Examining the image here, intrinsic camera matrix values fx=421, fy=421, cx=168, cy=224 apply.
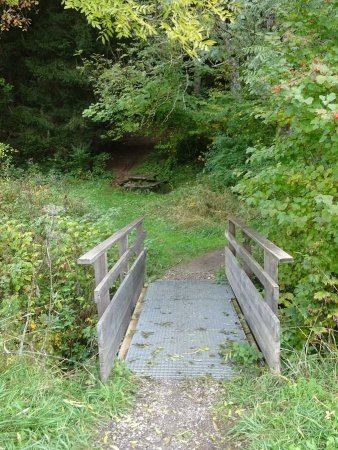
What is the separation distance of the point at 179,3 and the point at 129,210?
9551 mm

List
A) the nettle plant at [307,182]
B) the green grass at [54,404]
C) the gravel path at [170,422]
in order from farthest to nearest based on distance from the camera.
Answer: the nettle plant at [307,182]
the gravel path at [170,422]
the green grass at [54,404]

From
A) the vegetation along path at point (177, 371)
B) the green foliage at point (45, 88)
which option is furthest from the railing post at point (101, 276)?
the green foliage at point (45, 88)

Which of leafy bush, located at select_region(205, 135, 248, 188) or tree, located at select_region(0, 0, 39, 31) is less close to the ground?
tree, located at select_region(0, 0, 39, 31)

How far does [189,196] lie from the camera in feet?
39.1

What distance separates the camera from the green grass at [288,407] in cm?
252

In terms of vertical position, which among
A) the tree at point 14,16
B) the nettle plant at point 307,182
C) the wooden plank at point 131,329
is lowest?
the wooden plank at point 131,329

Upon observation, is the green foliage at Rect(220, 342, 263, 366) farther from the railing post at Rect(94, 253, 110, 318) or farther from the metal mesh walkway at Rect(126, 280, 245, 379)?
the railing post at Rect(94, 253, 110, 318)

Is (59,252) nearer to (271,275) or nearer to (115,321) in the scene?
(115,321)

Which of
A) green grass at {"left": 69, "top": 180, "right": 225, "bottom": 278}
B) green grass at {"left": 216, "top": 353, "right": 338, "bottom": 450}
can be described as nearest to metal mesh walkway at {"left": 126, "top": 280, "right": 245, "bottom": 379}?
green grass at {"left": 216, "top": 353, "right": 338, "bottom": 450}

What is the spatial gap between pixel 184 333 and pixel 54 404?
5.64ft

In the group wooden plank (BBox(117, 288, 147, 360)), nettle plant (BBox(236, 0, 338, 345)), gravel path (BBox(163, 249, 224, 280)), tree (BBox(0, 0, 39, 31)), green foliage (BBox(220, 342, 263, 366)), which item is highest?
tree (BBox(0, 0, 39, 31))

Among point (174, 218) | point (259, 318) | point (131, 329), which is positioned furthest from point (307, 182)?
point (174, 218)

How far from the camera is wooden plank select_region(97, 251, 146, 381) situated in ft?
10.5

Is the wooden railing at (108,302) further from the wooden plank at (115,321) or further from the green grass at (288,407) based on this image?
the green grass at (288,407)
